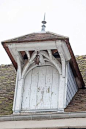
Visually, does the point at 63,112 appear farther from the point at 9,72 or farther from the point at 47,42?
the point at 9,72

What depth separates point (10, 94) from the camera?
39.1 feet

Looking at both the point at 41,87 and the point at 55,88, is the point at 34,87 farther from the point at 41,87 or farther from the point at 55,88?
the point at 55,88

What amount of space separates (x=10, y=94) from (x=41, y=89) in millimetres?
1401

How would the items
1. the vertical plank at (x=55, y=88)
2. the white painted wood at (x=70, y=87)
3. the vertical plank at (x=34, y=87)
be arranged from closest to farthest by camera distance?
→ the vertical plank at (x=55, y=88) → the vertical plank at (x=34, y=87) → the white painted wood at (x=70, y=87)

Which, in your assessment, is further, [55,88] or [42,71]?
[42,71]

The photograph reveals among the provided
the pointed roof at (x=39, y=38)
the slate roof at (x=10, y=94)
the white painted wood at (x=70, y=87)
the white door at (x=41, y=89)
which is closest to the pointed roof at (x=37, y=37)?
the pointed roof at (x=39, y=38)

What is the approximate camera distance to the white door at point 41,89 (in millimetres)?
10531

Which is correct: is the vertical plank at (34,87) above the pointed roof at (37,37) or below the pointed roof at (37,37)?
below

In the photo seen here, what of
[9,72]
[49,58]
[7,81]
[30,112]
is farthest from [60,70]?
[9,72]

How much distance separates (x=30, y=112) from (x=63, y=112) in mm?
983

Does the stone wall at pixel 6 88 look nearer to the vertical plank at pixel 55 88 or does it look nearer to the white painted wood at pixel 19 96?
the white painted wood at pixel 19 96

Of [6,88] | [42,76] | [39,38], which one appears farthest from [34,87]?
[6,88]

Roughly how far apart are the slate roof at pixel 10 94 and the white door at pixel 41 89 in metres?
0.42

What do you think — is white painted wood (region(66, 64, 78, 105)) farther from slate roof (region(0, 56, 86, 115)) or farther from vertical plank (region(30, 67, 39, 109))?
vertical plank (region(30, 67, 39, 109))
